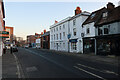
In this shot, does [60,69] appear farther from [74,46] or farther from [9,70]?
[74,46]

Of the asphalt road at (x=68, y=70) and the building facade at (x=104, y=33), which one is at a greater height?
the building facade at (x=104, y=33)

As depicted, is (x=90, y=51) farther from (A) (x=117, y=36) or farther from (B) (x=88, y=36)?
(A) (x=117, y=36)

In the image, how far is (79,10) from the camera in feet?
96.9

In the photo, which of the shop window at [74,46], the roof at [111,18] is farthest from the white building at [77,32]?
the roof at [111,18]

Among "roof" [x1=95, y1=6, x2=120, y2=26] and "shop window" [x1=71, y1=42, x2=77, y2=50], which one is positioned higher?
"roof" [x1=95, y1=6, x2=120, y2=26]

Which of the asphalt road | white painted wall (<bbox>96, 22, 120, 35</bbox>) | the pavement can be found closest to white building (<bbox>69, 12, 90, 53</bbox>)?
white painted wall (<bbox>96, 22, 120, 35</bbox>)

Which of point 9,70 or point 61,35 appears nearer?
point 9,70

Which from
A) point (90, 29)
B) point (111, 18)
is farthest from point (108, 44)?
point (90, 29)

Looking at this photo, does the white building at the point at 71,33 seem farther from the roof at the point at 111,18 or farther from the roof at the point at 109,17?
the roof at the point at 111,18

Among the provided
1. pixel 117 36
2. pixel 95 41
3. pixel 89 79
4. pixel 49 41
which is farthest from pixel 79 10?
pixel 89 79

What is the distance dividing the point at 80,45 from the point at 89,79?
1963 centimetres

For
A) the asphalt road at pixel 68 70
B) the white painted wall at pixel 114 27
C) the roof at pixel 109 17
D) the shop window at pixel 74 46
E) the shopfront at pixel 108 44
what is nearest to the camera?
the asphalt road at pixel 68 70

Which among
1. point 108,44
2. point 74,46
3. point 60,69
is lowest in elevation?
point 60,69

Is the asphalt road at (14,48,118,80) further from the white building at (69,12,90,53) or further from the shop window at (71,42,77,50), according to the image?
the shop window at (71,42,77,50)
